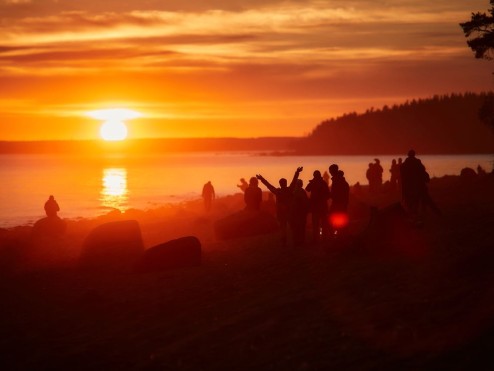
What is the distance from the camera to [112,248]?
23266 millimetres

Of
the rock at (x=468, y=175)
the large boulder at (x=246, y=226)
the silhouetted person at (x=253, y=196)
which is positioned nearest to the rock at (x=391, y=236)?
the silhouetted person at (x=253, y=196)

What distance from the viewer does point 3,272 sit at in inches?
891

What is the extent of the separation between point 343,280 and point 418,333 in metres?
4.42

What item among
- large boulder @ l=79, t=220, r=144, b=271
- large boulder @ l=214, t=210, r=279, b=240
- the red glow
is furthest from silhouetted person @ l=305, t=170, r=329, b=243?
large boulder @ l=79, t=220, r=144, b=271

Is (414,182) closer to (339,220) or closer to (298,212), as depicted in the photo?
(339,220)

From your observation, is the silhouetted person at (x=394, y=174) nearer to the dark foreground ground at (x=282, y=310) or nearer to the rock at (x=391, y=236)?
the dark foreground ground at (x=282, y=310)

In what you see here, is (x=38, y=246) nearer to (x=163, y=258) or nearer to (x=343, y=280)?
(x=163, y=258)

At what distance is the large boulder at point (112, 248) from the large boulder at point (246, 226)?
3.20 meters

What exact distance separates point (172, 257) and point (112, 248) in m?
3.23

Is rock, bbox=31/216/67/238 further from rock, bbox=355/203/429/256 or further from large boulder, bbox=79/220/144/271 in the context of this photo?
rock, bbox=355/203/429/256

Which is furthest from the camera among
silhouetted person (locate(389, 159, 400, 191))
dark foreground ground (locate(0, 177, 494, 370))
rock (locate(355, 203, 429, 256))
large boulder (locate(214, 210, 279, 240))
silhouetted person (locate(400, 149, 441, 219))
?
silhouetted person (locate(389, 159, 400, 191))

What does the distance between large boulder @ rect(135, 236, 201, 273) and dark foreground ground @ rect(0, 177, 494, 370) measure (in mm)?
505

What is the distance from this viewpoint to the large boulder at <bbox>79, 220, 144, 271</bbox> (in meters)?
22.6

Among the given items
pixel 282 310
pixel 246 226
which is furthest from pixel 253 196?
pixel 282 310
